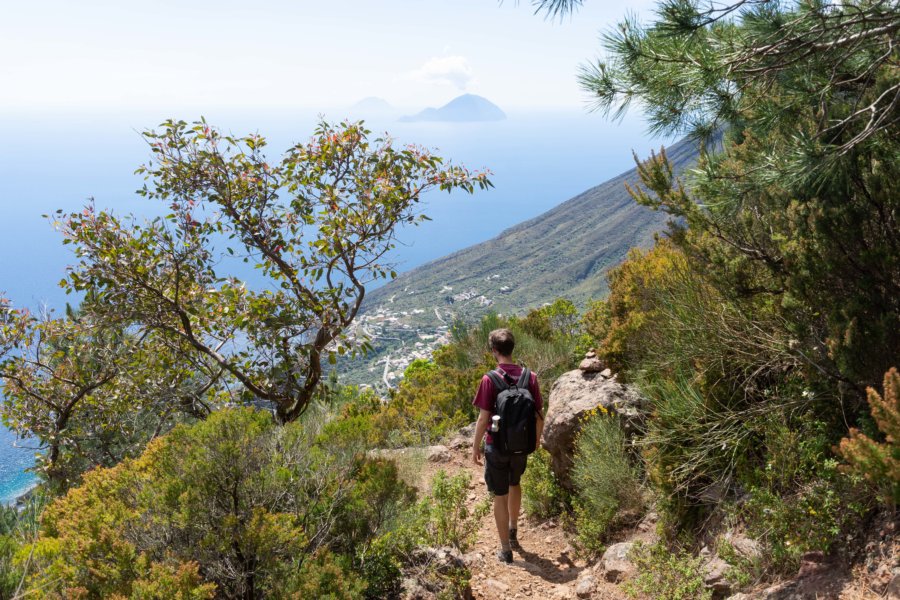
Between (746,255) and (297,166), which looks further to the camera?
(297,166)

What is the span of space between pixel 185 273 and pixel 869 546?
550cm

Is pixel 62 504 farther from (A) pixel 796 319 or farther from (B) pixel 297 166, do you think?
(A) pixel 796 319

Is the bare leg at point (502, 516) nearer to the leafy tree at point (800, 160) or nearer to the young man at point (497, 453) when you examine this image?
the young man at point (497, 453)

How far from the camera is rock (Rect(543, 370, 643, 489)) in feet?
16.4

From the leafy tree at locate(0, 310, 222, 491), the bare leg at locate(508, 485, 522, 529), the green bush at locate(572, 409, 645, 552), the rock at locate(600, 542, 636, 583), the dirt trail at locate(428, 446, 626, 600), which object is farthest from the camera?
the leafy tree at locate(0, 310, 222, 491)

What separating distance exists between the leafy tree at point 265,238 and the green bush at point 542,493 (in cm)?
222

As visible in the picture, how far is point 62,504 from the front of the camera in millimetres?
3113

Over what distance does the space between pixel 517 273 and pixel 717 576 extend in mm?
121962

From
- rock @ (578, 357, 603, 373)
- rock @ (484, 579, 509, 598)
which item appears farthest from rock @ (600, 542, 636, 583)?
rock @ (578, 357, 603, 373)

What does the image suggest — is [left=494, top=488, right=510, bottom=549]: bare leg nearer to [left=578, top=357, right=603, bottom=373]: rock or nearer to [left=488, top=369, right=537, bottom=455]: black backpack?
[left=488, top=369, right=537, bottom=455]: black backpack

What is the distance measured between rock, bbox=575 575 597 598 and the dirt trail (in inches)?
0.8

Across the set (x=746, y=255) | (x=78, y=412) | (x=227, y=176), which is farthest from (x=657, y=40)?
(x=78, y=412)

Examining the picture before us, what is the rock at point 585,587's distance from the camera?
393 cm

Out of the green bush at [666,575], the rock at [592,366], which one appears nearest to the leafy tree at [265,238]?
the rock at [592,366]
